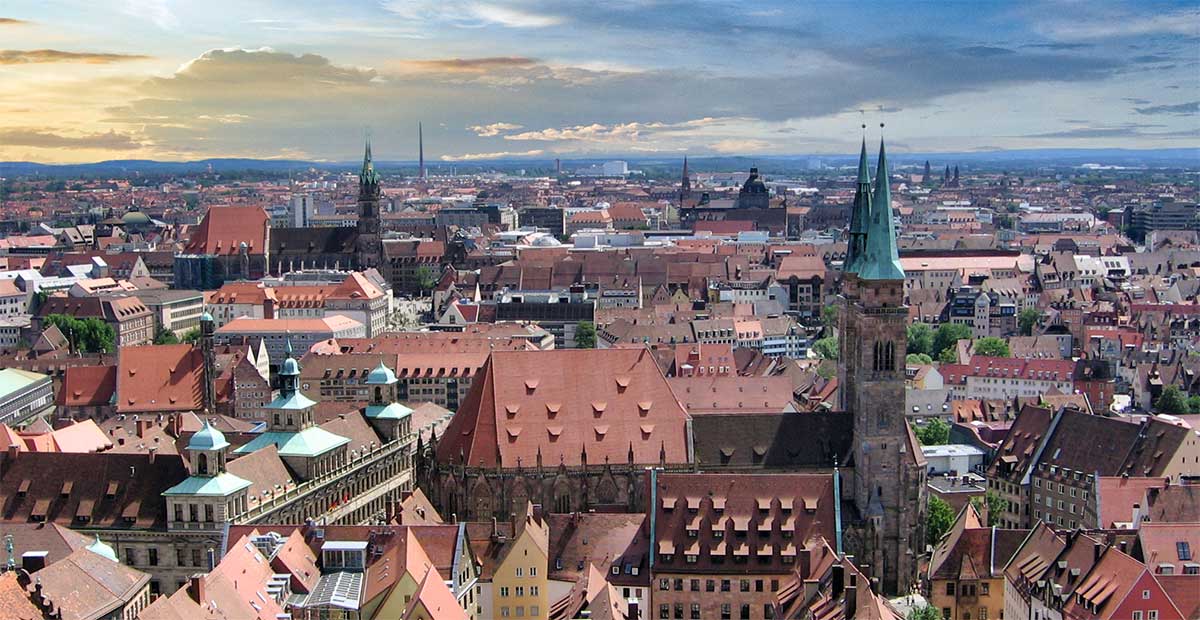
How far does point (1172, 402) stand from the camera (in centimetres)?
14712

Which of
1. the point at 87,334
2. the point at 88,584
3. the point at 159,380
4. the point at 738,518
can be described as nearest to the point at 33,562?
the point at 88,584

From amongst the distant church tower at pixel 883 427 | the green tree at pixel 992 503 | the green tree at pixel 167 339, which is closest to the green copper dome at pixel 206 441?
the distant church tower at pixel 883 427

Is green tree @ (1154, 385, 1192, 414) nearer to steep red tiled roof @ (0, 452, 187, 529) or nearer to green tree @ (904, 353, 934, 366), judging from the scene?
green tree @ (904, 353, 934, 366)

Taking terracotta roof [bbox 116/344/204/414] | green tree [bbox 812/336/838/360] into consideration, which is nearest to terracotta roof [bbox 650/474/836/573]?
terracotta roof [bbox 116/344/204/414]

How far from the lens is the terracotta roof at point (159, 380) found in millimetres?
133625

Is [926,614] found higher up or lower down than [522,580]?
lower down

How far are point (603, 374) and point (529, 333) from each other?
262 feet

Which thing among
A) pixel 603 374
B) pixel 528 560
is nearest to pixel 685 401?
pixel 603 374

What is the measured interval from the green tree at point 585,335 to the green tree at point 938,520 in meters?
86.7

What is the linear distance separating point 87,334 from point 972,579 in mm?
139119

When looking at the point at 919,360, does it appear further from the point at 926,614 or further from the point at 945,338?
the point at 926,614

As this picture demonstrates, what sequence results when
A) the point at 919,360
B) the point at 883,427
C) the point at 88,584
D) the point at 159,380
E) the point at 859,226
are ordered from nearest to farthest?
the point at 88,584, the point at 883,427, the point at 859,226, the point at 159,380, the point at 919,360

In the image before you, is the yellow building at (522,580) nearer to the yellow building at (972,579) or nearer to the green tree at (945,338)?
the yellow building at (972,579)

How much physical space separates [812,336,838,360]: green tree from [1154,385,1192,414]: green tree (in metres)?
44.9
